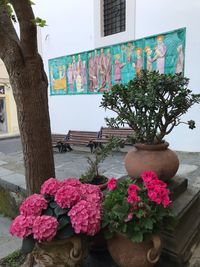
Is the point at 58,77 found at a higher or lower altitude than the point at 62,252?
higher

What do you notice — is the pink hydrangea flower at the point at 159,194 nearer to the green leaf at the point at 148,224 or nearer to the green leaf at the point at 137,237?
the green leaf at the point at 148,224

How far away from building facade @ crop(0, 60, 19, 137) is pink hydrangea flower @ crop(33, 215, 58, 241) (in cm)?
1129

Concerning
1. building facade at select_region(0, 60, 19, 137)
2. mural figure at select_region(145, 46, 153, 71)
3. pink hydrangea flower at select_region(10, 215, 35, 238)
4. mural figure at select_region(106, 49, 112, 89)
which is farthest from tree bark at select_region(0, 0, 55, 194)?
building facade at select_region(0, 60, 19, 137)

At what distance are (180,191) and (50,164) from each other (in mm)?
1287

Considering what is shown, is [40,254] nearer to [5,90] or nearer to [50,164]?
[50,164]

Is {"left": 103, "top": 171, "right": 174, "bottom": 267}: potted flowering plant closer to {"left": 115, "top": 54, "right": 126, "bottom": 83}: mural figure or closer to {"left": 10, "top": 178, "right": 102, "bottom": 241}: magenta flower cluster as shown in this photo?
{"left": 10, "top": 178, "right": 102, "bottom": 241}: magenta flower cluster

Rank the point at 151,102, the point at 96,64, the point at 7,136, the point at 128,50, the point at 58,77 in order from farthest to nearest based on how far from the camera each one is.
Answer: the point at 7,136, the point at 58,77, the point at 96,64, the point at 128,50, the point at 151,102

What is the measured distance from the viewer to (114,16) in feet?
21.3

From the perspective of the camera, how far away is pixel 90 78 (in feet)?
23.5

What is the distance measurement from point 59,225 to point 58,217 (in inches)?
2.5

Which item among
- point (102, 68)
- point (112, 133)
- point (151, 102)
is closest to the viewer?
point (151, 102)

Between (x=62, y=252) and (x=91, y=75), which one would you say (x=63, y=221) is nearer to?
(x=62, y=252)

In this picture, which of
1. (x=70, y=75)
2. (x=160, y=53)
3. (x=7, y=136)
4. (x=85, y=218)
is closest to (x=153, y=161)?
(x=85, y=218)

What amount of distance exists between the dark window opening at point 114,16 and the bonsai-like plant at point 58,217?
560 centimetres
